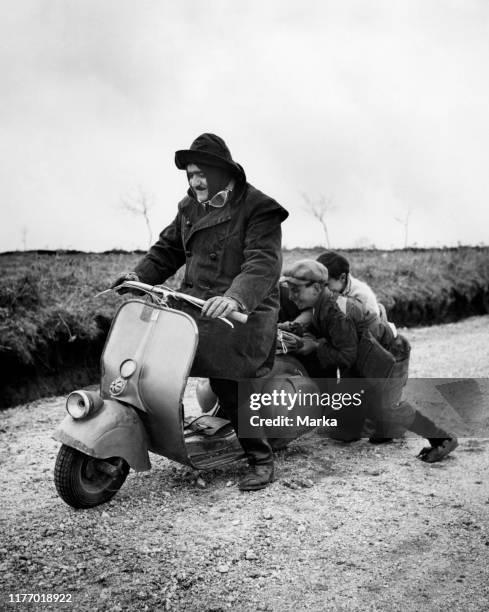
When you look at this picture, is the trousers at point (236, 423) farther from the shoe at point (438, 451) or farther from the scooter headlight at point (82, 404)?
the shoe at point (438, 451)

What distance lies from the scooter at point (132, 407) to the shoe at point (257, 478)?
0.65 feet

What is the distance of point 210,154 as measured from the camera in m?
3.63

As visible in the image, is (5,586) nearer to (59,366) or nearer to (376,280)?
(59,366)

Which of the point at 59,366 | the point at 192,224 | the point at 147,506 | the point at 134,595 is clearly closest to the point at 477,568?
the point at 134,595

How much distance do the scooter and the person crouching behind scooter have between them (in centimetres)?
112

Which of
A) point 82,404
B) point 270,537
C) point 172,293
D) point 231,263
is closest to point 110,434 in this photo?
point 82,404

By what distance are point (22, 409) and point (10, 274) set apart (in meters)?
1.95

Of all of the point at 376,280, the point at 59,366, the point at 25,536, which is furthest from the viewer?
the point at 376,280

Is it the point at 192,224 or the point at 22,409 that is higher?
the point at 192,224

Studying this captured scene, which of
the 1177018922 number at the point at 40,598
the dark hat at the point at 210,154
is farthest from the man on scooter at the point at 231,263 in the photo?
the 1177018922 number at the point at 40,598

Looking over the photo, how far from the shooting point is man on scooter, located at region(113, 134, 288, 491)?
3627 mm

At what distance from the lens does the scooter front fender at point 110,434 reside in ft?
10.5

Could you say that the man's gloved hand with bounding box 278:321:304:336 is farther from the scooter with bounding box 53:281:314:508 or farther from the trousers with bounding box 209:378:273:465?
the scooter with bounding box 53:281:314:508

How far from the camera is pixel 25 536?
10.4 ft
